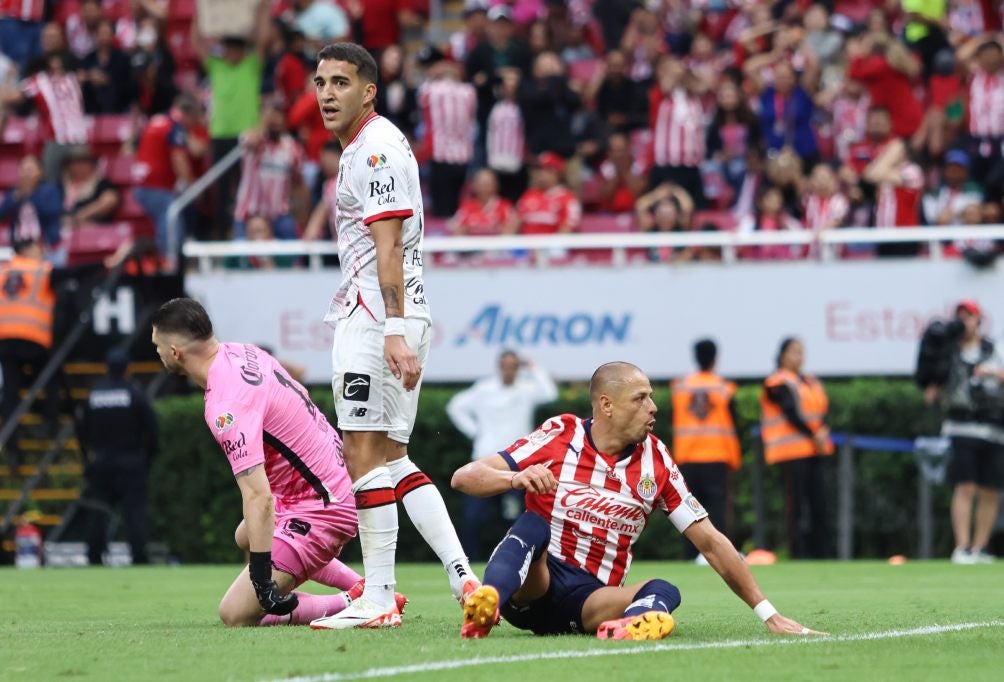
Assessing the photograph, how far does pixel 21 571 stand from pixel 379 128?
9.06m

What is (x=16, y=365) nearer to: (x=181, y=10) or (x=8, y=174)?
(x=8, y=174)

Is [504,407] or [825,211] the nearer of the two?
[504,407]

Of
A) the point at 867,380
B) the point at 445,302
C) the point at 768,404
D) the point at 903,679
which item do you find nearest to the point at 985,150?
the point at 867,380

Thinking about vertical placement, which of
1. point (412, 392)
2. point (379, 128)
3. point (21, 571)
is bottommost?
point (21, 571)

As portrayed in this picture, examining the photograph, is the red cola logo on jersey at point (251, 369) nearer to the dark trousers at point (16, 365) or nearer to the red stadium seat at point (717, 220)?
the dark trousers at point (16, 365)

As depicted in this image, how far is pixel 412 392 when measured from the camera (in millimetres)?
7918

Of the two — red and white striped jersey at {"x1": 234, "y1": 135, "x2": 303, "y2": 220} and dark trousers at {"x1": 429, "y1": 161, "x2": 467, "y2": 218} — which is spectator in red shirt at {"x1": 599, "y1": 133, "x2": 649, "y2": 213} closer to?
dark trousers at {"x1": 429, "y1": 161, "x2": 467, "y2": 218}

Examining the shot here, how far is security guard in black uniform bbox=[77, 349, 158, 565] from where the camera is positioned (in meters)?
17.7

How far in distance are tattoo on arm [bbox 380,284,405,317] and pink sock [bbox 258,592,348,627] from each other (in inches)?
61.4

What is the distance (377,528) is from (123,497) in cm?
1049

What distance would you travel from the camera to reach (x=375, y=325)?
7891 millimetres

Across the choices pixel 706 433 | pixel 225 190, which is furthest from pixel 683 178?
pixel 225 190

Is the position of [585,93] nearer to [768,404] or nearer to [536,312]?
[536,312]

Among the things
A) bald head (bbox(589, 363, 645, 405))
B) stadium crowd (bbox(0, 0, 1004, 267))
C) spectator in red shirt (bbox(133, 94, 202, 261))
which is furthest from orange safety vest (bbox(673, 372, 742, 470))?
bald head (bbox(589, 363, 645, 405))
